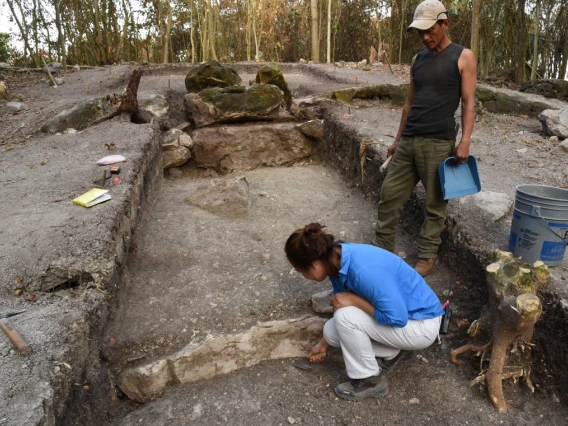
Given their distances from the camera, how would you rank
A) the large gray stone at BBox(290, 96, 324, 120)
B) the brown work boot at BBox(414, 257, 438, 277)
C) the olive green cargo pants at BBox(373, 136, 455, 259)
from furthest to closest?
the large gray stone at BBox(290, 96, 324, 120), the brown work boot at BBox(414, 257, 438, 277), the olive green cargo pants at BBox(373, 136, 455, 259)

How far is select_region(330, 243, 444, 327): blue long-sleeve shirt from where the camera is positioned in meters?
1.95

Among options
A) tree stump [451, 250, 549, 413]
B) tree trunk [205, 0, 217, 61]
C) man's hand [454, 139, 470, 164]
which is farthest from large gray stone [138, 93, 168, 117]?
tree stump [451, 250, 549, 413]

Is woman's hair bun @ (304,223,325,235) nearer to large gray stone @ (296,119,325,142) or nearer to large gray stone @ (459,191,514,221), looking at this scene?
large gray stone @ (459,191,514,221)

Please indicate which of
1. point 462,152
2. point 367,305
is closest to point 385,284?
point 367,305

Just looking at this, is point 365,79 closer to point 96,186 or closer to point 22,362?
point 96,186

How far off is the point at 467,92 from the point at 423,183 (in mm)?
614

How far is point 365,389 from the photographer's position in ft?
7.32

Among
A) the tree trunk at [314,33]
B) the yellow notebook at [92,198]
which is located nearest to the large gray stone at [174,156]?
the yellow notebook at [92,198]

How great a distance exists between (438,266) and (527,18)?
8005 mm

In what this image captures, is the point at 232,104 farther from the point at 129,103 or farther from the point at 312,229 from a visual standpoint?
the point at 312,229

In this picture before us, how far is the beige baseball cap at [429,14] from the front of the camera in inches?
93.7

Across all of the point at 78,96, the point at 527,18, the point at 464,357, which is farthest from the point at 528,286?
the point at 527,18

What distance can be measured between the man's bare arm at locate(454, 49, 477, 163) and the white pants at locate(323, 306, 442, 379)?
102cm

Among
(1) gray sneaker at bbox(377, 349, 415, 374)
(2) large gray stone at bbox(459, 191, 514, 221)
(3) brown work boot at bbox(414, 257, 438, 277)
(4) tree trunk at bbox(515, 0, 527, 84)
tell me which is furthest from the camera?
(4) tree trunk at bbox(515, 0, 527, 84)
